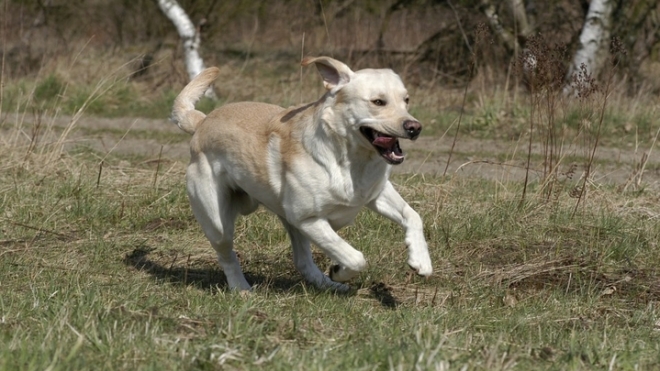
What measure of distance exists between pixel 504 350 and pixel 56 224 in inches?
146

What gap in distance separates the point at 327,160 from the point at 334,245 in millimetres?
403

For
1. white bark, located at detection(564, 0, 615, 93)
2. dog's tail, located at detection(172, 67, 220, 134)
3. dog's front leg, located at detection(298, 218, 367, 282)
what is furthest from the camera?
white bark, located at detection(564, 0, 615, 93)

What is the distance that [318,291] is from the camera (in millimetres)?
5281

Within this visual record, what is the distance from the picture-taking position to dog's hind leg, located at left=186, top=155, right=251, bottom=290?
17.6ft

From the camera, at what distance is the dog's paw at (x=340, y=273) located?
491cm

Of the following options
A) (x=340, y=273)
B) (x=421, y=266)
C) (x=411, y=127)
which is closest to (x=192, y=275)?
(x=340, y=273)

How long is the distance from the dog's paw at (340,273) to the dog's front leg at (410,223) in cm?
31

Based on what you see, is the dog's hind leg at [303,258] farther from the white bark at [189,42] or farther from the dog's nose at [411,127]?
the white bark at [189,42]

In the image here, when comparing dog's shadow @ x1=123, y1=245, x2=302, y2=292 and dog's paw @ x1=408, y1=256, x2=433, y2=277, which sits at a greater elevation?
dog's paw @ x1=408, y1=256, x2=433, y2=277

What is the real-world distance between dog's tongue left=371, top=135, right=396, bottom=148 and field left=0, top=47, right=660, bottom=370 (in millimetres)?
759

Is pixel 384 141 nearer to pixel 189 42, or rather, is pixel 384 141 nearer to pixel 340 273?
pixel 340 273

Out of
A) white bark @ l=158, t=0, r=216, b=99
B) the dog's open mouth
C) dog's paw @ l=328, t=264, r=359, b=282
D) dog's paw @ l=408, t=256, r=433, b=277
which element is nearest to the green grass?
dog's paw @ l=328, t=264, r=359, b=282

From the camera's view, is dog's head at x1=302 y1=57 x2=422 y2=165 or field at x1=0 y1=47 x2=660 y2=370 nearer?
field at x1=0 y1=47 x2=660 y2=370

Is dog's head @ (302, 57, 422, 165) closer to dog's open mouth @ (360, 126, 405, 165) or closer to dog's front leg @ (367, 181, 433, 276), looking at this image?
dog's open mouth @ (360, 126, 405, 165)
